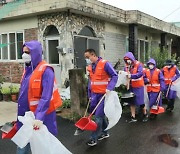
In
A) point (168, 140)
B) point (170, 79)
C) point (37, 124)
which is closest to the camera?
point (37, 124)

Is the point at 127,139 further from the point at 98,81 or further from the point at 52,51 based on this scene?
the point at 52,51

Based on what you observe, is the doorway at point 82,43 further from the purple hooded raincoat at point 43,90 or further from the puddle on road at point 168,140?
the purple hooded raincoat at point 43,90

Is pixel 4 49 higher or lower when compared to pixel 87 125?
higher

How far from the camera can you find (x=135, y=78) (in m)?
7.14

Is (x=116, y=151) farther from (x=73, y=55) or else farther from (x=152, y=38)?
(x=152, y=38)

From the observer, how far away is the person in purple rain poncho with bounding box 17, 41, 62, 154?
332cm

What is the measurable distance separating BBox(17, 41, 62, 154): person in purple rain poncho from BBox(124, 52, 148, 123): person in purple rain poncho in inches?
147

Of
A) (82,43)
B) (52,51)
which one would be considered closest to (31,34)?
(52,51)

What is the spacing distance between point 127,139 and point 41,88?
2.93 m

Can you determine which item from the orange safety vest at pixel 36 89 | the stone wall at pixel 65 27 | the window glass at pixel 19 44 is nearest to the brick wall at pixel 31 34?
the stone wall at pixel 65 27

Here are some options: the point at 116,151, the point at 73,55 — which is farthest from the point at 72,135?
the point at 73,55

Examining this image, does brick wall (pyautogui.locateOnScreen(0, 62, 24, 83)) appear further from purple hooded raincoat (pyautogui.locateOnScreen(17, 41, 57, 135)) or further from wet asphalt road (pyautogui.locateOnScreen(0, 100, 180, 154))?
purple hooded raincoat (pyautogui.locateOnScreen(17, 41, 57, 135))

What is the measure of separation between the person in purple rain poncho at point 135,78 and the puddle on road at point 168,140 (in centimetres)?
132

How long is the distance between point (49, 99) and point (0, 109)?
5763 millimetres
